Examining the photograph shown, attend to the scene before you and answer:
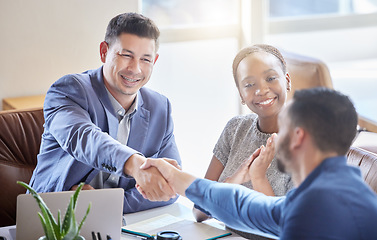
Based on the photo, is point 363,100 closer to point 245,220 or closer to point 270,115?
point 270,115

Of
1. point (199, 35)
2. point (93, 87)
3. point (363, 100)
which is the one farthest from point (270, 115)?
point (363, 100)

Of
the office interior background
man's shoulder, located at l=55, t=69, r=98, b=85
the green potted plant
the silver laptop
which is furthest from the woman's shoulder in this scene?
the office interior background

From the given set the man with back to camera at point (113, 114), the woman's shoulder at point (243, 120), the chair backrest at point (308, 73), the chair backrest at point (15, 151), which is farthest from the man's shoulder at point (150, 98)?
the chair backrest at point (308, 73)

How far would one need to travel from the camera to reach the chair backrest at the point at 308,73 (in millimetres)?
3979

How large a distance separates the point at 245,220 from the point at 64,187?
1.11m

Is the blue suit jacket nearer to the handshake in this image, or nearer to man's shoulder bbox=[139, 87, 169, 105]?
man's shoulder bbox=[139, 87, 169, 105]

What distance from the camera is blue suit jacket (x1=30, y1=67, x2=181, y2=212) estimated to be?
222 centimetres

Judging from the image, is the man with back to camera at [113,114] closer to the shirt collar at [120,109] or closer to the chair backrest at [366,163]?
the shirt collar at [120,109]

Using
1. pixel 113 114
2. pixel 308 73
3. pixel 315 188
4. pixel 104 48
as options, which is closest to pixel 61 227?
pixel 315 188

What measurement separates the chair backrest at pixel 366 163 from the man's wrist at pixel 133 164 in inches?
30.5

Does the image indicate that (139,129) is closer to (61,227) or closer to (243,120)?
(243,120)

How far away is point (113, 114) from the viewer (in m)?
2.51

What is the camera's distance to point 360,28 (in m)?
5.51

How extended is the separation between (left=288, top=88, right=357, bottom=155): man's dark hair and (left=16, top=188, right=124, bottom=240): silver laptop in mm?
676
